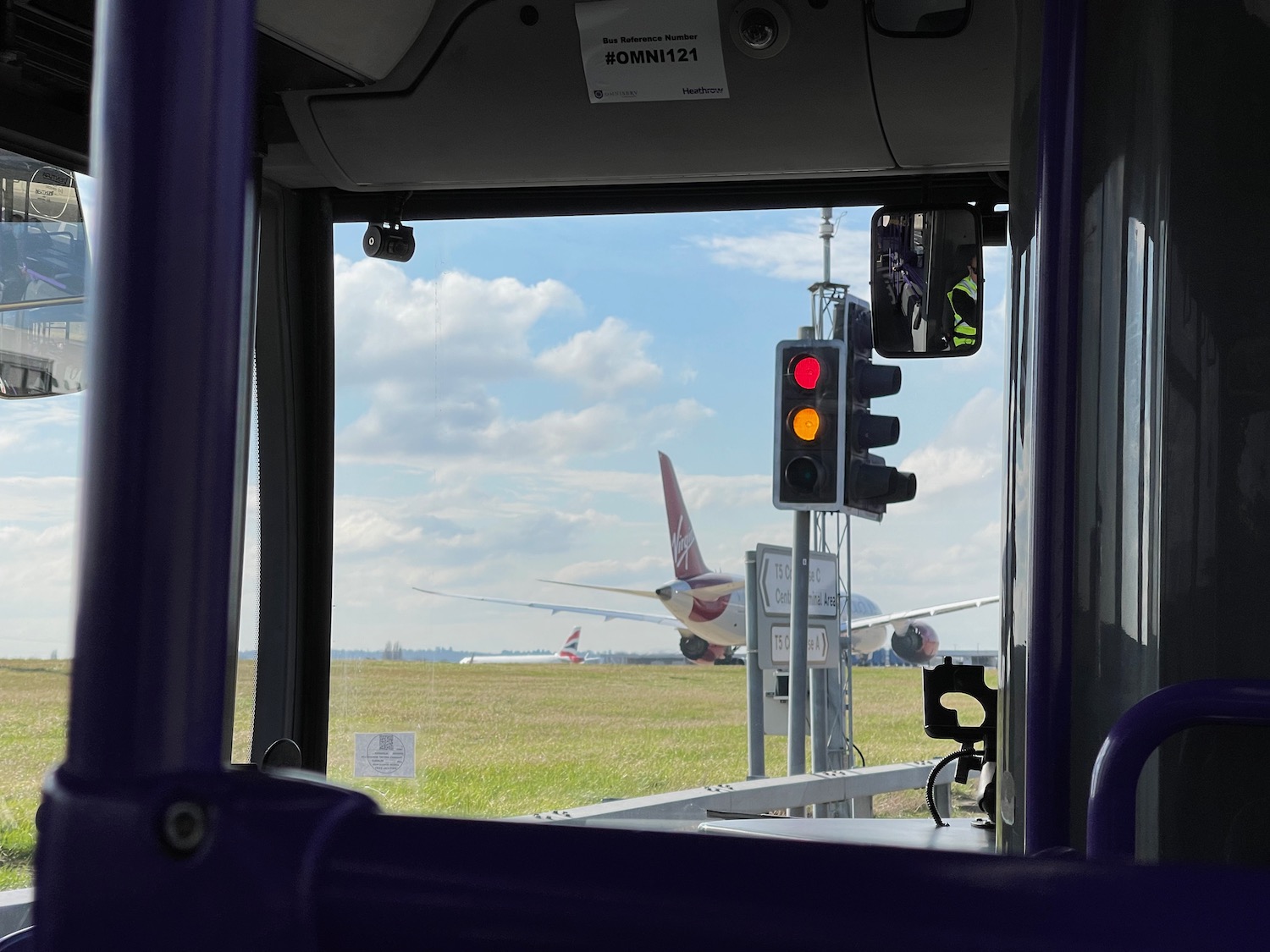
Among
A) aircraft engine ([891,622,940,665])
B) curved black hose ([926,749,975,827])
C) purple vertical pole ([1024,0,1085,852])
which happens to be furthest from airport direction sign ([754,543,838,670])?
aircraft engine ([891,622,940,665])

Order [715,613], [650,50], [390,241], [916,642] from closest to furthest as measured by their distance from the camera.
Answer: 1. [650,50]
2. [390,241]
3. [715,613]
4. [916,642]

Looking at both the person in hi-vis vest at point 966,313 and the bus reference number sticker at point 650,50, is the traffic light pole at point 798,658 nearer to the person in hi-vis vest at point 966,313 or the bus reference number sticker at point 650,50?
the person in hi-vis vest at point 966,313

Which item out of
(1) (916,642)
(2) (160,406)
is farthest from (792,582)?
(1) (916,642)

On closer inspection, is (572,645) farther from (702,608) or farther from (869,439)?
(869,439)

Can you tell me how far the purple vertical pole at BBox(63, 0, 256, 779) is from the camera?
44 cm

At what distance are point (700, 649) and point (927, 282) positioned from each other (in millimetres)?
32504

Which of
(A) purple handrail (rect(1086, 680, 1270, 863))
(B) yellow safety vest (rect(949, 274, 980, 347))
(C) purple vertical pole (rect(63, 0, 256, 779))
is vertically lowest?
(A) purple handrail (rect(1086, 680, 1270, 863))

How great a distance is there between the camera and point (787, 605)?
954cm

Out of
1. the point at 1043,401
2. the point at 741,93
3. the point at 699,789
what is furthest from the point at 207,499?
the point at 699,789

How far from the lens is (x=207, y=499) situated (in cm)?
45

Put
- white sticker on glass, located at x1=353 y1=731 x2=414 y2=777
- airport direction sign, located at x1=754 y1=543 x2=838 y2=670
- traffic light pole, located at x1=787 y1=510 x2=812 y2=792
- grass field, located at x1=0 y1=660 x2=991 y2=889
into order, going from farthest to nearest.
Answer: grass field, located at x1=0 y1=660 x2=991 y2=889 → airport direction sign, located at x1=754 y1=543 x2=838 y2=670 → traffic light pole, located at x1=787 y1=510 x2=812 y2=792 → white sticker on glass, located at x1=353 y1=731 x2=414 y2=777

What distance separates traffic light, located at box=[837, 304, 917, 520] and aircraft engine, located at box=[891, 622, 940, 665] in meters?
25.6

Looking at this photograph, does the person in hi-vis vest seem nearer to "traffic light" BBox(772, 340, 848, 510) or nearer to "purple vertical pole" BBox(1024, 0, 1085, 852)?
"purple vertical pole" BBox(1024, 0, 1085, 852)

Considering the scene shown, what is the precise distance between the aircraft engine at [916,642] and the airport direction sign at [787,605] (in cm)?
2257
